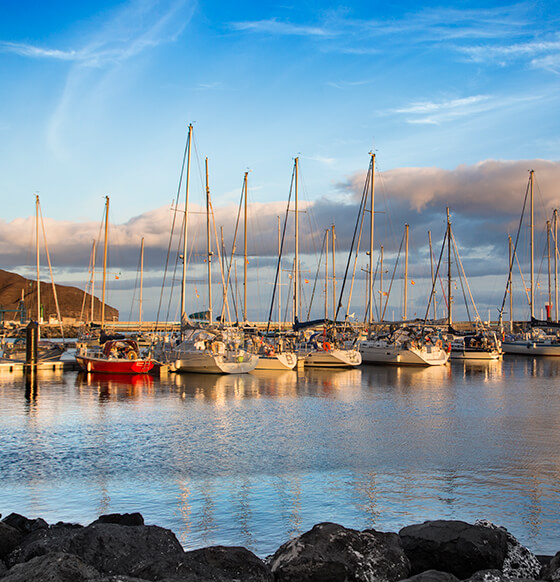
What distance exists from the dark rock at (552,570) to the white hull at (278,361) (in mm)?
38452

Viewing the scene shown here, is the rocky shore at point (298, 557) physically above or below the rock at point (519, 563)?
above

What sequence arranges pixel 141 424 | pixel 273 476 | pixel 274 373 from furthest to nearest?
pixel 274 373
pixel 141 424
pixel 273 476

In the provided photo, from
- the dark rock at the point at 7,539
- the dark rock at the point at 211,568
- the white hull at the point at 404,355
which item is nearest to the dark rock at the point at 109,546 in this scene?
the dark rock at the point at 7,539

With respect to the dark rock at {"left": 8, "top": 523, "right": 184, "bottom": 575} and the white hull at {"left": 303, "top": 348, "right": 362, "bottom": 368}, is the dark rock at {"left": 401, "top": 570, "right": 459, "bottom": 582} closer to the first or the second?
the dark rock at {"left": 8, "top": 523, "right": 184, "bottom": 575}

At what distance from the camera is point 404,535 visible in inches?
378

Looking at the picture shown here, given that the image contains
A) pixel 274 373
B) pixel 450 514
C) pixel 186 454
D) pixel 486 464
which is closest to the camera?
pixel 450 514

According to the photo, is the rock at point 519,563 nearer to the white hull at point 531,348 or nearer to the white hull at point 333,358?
the white hull at point 333,358

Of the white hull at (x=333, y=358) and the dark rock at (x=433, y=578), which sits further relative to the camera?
the white hull at (x=333, y=358)

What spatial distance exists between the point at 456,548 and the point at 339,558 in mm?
1855

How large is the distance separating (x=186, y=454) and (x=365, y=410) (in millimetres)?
11623

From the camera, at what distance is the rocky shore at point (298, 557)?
309 inches

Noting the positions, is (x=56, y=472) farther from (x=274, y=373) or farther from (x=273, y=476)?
(x=274, y=373)

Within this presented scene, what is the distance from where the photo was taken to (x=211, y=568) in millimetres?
8133

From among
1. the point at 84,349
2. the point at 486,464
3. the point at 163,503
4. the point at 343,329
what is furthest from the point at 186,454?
the point at 343,329
